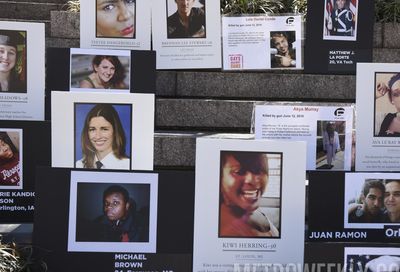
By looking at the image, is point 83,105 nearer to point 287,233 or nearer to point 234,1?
point 287,233

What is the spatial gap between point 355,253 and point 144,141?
1204mm

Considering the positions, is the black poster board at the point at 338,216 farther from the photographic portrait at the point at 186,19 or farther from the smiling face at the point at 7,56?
the photographic portrait at the point at 186,19

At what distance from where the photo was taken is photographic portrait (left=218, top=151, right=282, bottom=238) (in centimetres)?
340

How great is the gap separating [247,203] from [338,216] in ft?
1.56

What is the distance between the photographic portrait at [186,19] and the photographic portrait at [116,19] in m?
0.29

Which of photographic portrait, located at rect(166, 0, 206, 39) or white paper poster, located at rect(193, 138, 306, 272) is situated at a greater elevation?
photographic portrait, located at rect(166, 0, 206, 39)

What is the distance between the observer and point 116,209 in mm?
3428

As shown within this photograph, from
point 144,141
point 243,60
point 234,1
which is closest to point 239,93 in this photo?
point 243,60

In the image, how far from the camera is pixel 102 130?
375 centimetres

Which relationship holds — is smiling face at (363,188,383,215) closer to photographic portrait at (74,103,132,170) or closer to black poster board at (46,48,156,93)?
photographic portrait at (74,103,132,170)

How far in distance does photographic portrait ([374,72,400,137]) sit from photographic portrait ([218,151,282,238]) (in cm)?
74

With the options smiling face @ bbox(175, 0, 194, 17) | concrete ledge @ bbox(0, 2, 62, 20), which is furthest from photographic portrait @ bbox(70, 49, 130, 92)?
concrete ledge @ bbox(0, 2, 62, 20)

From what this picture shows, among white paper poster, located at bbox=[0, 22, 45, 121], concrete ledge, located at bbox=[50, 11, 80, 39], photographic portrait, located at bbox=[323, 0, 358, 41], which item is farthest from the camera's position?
concrete ledge, located at bbox=[50, 11, 80, 39]

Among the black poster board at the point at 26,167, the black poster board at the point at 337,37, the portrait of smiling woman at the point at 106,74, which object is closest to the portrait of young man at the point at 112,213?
the black poster board at the point at 26,167
